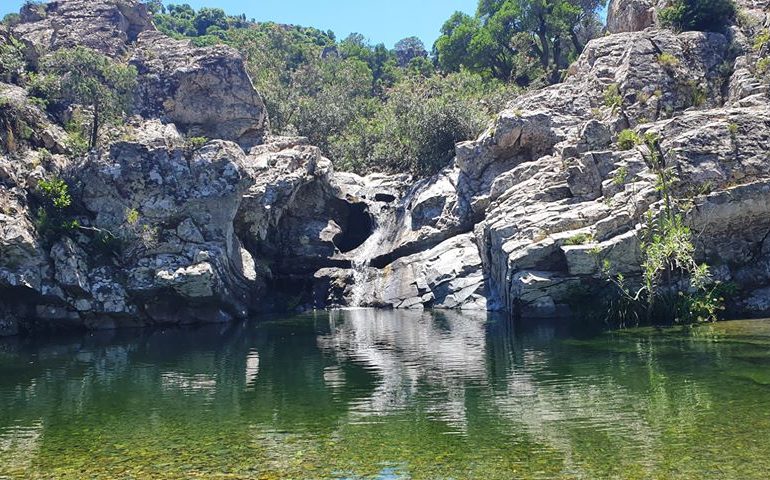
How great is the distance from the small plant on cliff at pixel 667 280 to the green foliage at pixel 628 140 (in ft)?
15.1

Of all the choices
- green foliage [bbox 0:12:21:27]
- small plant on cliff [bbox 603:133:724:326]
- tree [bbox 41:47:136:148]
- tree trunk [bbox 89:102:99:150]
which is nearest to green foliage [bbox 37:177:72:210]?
tree [bbox 41:47:136:148]

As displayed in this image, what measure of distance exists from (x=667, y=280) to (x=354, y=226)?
30.1 metres

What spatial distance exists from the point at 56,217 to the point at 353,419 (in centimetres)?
3284

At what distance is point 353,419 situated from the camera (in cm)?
1819

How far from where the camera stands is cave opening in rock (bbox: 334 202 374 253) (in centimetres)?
5922

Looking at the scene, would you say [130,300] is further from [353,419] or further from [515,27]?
[515,27]

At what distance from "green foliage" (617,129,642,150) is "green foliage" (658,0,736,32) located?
16623 mm

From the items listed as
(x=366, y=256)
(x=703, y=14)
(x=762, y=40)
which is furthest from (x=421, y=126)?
(x=762, y=40)

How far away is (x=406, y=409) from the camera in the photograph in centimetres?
1900

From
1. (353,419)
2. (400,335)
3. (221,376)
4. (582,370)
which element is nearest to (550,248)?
(400,335)

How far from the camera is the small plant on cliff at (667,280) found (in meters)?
34.6

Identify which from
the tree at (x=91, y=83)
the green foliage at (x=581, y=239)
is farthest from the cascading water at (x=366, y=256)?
the tree at (x=91, y=83)

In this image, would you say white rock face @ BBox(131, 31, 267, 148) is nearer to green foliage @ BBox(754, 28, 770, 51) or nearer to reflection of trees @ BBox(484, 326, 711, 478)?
green foliage @ BBox(754, 28, 770, 51)

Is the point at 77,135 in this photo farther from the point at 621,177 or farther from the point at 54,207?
the point at 621,177
